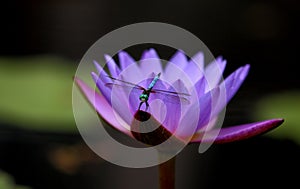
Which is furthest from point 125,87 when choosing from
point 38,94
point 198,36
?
point 198,36

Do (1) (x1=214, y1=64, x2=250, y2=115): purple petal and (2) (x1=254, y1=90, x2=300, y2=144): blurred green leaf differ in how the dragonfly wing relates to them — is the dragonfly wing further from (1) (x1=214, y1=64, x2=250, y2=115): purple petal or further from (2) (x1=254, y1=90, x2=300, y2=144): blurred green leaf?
(2) (x1=254, y1=90, x2=300, y2=144): blurred green leaf

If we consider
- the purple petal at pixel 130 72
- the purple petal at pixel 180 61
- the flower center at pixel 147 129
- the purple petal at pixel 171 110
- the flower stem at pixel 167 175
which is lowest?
the flower stem at pixel 167 175

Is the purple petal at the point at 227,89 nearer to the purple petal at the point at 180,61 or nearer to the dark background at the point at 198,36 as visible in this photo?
the purple petal at the point at 180,61

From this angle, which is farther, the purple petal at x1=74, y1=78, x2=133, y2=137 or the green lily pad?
the green lily pad

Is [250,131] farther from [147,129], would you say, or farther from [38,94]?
[38,94]

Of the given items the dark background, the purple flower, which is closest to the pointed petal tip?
the purple flower

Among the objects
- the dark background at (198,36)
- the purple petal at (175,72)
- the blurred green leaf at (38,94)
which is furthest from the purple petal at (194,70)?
the blurred green leaf at (38,94)

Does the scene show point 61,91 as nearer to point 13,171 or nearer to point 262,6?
point 13,171
